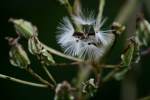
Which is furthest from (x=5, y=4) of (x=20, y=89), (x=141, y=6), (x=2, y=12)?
(x=141, y=6)

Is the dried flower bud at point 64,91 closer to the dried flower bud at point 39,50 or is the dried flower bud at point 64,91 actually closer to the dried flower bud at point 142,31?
the dried flower bud at point 39,50

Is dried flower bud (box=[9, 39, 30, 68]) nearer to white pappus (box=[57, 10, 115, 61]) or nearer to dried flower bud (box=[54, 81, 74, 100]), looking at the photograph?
white pappus (box=[57, 10, 115, 61])

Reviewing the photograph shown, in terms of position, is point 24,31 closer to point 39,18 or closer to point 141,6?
point 141,6

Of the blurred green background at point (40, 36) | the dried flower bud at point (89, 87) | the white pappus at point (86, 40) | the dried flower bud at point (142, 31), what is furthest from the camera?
the blurred green background at point (40, 36)

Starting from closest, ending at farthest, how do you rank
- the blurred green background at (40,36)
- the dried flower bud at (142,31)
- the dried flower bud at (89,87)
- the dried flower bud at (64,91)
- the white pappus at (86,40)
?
the dried flower bud at (64,91) → the dried flower bud at (89,87) → the white pappus at (86,40) → the dried flower bud at (142,31) → the blurred green background at (40,36)

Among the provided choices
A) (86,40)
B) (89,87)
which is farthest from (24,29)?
(89,87)

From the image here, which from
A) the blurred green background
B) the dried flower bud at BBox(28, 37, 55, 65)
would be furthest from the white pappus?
the blurred green background

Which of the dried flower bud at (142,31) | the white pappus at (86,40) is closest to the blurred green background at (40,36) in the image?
the dried flower bud at (142,31)

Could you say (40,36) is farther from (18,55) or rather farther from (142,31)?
(18,55)
